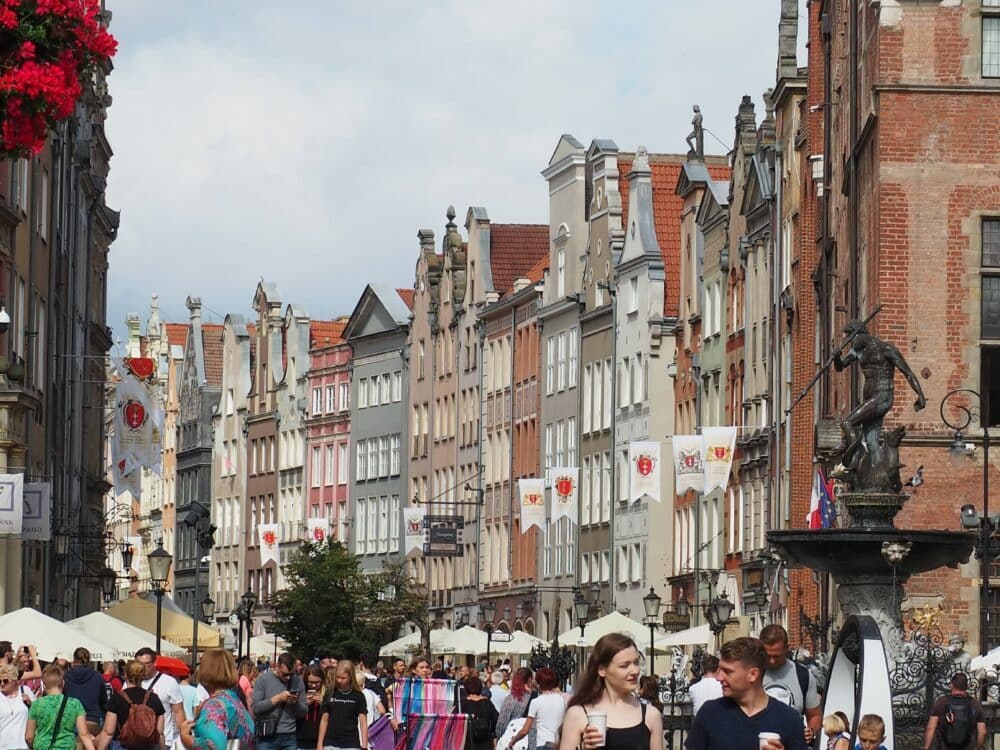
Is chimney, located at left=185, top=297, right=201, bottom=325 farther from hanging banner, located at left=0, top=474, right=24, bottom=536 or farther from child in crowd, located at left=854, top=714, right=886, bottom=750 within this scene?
child in crowd, located at left=854, top=714, right=886, bottom=750

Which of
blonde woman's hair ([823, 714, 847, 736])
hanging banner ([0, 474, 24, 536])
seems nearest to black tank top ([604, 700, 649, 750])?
blonde woman's hair ([823, 714, 847, 736])

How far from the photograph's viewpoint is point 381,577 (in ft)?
269

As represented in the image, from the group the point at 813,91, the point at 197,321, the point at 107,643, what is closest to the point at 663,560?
the point at 813,91

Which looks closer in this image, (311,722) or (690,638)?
(311,722)

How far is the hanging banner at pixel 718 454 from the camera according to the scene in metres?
54.4

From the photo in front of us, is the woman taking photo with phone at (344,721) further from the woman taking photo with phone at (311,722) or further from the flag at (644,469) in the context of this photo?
the flag at (644,469)

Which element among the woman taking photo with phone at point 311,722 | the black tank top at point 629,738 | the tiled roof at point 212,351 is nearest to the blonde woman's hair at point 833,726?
the black tank top at point 629,738

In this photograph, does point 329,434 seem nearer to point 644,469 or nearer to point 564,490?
point 564,490

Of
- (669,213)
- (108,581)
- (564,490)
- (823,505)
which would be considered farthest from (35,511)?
(669,213)

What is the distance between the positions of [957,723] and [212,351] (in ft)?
351

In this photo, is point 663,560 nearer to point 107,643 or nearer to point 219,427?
point 107,643

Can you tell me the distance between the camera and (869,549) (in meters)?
24.5

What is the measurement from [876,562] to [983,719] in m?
2.76

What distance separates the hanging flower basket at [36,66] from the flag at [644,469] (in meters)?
43.0
